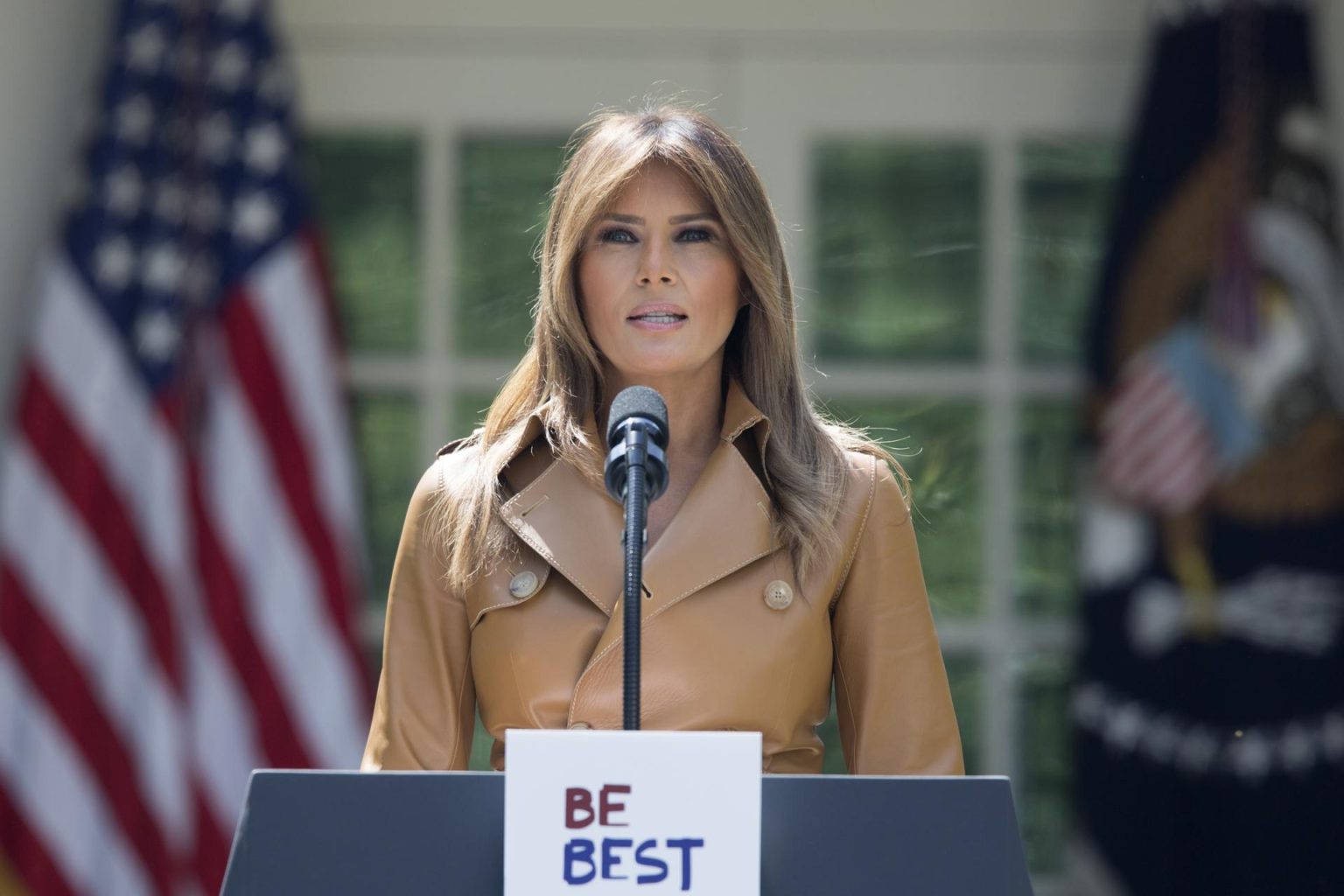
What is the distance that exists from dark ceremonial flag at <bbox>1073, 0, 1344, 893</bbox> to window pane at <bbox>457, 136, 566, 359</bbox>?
1.38m

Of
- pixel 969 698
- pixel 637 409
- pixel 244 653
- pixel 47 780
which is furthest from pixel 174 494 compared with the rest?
pixel 637 409

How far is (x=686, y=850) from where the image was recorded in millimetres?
1562

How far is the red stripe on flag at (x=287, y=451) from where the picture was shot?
460cm

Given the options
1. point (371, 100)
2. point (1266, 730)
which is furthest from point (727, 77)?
point (1266, 730)

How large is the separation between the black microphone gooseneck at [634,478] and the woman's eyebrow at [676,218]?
1.25 feet

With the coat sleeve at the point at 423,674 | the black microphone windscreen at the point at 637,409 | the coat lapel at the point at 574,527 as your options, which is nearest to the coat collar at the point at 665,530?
the coat lapel at the point at 574,527

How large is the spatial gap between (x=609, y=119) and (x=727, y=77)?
8.42ft

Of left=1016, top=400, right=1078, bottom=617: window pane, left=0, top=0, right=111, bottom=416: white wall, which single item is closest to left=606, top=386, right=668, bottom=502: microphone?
left=1016, top=400, right=1078, bottom=617: window pane

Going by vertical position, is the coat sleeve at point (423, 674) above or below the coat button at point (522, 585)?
below

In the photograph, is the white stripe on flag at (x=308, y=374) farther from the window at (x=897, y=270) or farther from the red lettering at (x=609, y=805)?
the red lettering at (x=609, y=805)

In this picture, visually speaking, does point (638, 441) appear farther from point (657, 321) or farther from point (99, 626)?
point (99, 626)

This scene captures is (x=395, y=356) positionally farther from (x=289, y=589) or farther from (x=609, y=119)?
(x=609, y=119)

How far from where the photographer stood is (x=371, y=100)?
487 centimetres

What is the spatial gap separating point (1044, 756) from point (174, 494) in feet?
6.96
